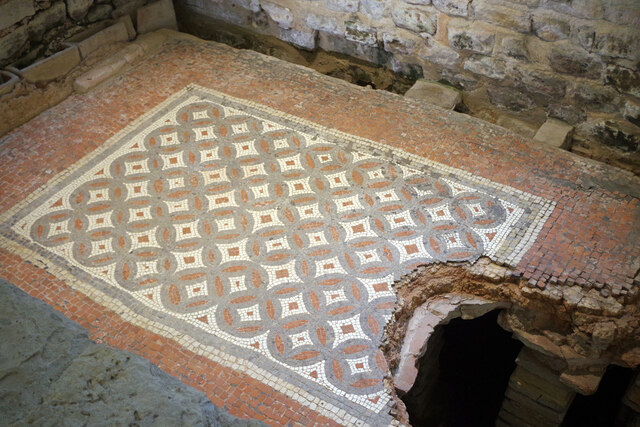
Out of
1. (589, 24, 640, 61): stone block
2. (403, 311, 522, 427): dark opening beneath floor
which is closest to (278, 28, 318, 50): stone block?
(589, 24, 640, 61): stone block

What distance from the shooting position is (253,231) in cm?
400

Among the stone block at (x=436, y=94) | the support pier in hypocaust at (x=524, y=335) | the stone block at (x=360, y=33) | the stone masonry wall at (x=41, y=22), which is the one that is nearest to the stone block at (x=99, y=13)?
the stone masonry wall at (x=41, y=22)

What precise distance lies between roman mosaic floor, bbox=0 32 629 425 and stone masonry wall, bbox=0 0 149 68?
475 mm

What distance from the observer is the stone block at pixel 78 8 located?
4980 mm

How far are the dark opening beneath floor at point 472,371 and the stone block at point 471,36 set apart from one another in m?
2.22

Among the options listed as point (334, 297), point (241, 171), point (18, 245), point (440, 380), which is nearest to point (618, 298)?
point (334, 297)

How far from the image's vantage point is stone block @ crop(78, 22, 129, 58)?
16.7 feet

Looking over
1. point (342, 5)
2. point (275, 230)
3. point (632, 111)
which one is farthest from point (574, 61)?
point (275, 230)

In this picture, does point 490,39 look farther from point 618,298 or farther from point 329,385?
point 329,385

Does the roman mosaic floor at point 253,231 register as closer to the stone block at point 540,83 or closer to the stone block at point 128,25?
the stone block at point 540,83

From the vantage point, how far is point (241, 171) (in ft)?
14.5

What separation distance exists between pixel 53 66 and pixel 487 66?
3.34 m

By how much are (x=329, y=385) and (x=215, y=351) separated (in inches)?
24.9

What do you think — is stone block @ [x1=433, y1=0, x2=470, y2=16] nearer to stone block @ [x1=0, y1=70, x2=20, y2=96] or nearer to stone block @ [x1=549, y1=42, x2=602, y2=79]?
stone block @ [x1=549, y1=42, x2=602, y2=79]
